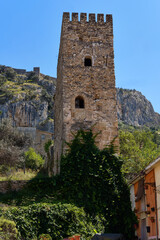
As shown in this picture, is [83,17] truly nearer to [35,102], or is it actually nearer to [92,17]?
[92,17]

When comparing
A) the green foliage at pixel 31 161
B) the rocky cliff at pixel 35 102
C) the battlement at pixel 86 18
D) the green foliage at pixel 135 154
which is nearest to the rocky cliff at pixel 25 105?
the rocky cliff at pixel 35 102

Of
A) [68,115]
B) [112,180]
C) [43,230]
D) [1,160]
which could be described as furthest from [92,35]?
[1,160]

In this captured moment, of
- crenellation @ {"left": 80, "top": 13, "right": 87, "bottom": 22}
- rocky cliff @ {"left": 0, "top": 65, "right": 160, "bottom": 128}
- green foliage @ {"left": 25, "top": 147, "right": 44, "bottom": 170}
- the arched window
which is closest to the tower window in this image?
the arched window

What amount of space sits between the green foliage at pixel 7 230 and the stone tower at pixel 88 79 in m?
6.38

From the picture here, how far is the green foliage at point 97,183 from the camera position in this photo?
1373 cm

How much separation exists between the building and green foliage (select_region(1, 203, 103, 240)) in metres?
2.30

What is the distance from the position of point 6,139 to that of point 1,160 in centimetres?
715

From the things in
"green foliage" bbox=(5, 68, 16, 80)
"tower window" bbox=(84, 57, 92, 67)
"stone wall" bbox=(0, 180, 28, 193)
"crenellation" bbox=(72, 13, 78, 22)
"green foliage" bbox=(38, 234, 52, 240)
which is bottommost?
"green foliage" bbox=(38, 234, 52, 240)

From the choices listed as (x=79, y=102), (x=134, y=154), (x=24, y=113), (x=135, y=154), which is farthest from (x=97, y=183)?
(x=24, y=113)

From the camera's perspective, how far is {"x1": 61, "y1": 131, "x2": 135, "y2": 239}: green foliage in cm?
1373

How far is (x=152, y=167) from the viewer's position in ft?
43.6

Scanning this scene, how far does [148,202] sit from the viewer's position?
1370 centimetres

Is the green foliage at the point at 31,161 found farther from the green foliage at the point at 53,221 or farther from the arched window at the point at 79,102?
the green foliage at the point at 53,221

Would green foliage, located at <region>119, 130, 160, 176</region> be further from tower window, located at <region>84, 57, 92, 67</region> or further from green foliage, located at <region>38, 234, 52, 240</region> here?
green foliage, located at <region>38, 234, 52, 240</region>
